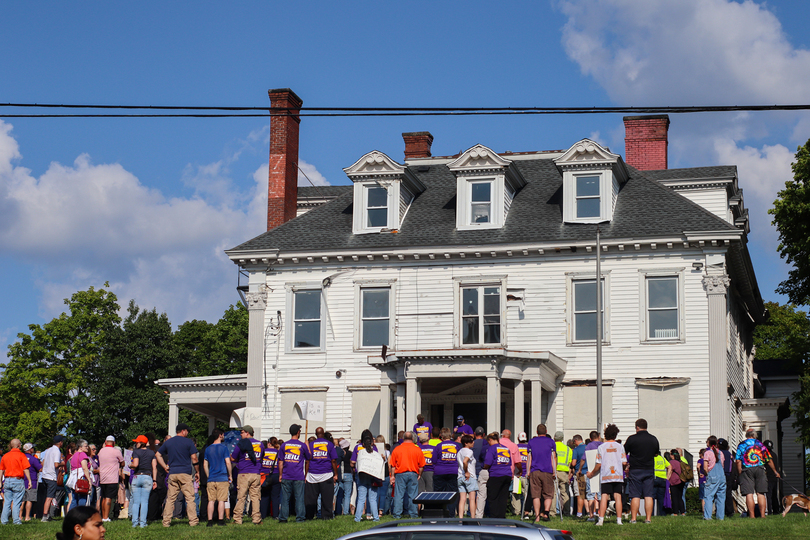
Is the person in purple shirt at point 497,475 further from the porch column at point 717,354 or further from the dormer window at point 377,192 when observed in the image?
the dormer window at point 377,192

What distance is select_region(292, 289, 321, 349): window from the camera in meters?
31.0

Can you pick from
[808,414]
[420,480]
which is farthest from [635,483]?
[808,414]

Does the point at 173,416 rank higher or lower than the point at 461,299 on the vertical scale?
lower

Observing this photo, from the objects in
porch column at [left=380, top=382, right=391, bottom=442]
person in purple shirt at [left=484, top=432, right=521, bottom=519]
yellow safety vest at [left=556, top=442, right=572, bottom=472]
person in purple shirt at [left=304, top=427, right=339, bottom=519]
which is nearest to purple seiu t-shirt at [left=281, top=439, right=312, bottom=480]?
person in purple shirt at [left=304, top=427, right=339, bottom=519]

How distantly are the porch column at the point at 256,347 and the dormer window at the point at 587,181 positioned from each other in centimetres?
996

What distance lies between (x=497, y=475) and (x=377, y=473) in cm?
235

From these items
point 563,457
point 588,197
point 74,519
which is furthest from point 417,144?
point 74,519

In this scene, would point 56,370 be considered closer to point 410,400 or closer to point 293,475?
point 410,400

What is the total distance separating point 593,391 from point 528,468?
10.2 metres

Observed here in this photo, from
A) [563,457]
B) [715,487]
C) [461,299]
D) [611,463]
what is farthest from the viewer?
[461,299]

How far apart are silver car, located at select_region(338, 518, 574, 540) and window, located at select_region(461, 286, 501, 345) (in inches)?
794

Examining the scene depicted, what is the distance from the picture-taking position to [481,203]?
103ft

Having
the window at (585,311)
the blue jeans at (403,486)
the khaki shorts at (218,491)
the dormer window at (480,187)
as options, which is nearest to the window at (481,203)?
the dormer window at (480,187)

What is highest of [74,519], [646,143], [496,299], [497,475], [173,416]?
[646,143]
